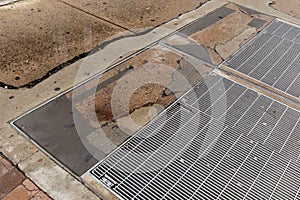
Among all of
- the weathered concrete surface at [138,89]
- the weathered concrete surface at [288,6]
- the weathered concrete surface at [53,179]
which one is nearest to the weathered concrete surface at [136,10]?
the weathered concrete surface at [138,89]

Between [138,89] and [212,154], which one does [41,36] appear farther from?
[212,154]

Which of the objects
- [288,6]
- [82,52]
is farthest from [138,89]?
[288,6]

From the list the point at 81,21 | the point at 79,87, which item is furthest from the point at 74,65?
the point at 81,21

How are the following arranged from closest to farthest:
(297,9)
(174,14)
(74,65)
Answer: (74,65) < (174,14) < (297,9)

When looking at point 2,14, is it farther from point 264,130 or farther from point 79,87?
point 264,130

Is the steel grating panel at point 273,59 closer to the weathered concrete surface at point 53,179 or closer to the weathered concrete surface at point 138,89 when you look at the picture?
the weathered concrete surface at point 138,89

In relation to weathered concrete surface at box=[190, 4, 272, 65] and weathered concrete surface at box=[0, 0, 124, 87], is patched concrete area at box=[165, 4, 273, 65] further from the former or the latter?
weathered concrete surface at box=[0, 0, 124, 87]

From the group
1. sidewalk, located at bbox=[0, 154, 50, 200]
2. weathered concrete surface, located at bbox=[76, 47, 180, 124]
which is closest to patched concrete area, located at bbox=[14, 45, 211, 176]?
weathered concrete surface, located at bbox=[76, 47, 180, 124]
